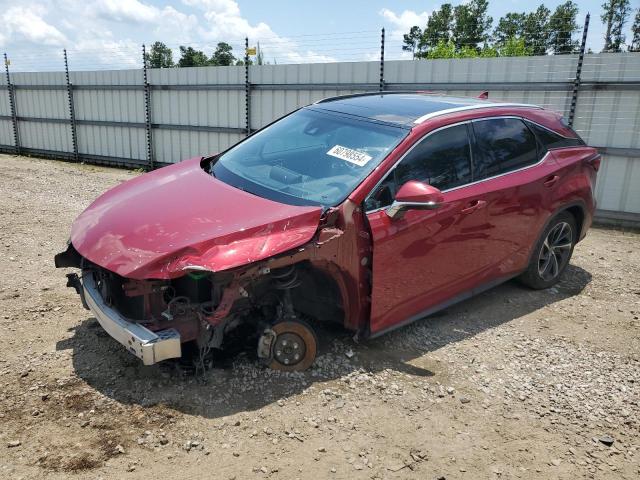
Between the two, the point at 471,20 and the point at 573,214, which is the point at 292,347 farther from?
the point at 471,20

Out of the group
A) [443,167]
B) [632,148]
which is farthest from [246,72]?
[443,167]

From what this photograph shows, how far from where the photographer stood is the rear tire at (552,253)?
16.3ft

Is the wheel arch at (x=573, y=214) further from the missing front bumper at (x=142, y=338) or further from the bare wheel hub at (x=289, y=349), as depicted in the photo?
the missing front bumper at (x=142, y=338)

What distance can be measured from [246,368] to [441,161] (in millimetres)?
2088

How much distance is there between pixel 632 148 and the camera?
26.5ft

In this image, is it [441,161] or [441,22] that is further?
[441,22]

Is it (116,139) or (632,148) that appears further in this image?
(116,139)

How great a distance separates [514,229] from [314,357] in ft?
6.85

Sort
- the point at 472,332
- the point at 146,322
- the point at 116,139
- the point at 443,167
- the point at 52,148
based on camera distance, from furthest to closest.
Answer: the point at 52,148 < the point at 116,139 < the point at 472,332 < the point at 443,167 < the point at 146,322

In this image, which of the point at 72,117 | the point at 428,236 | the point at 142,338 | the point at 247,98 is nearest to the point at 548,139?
the point at 428,236

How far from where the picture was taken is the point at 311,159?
394 cm

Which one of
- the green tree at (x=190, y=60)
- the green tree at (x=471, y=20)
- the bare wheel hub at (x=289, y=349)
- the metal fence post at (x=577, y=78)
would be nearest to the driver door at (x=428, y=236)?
the bare wheel hub at (x=289, y=349)

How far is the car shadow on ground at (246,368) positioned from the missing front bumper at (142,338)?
1.35 ft

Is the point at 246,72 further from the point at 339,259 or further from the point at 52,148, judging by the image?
the point at 339,259
